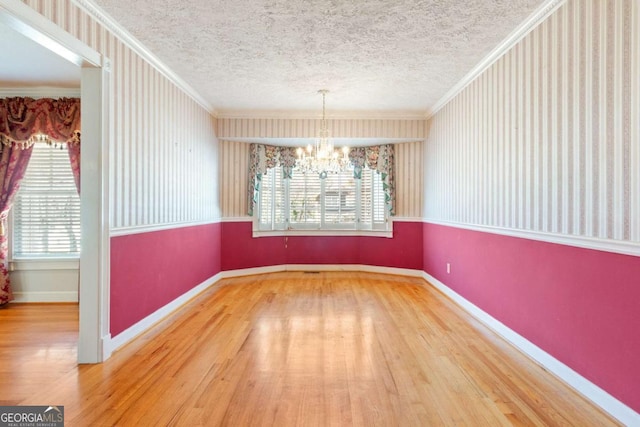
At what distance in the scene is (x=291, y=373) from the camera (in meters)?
2.65

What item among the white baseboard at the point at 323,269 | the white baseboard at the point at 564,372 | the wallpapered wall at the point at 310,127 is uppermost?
the wallpapered wall at the point at 310,127

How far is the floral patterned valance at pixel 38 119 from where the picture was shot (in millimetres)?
4270

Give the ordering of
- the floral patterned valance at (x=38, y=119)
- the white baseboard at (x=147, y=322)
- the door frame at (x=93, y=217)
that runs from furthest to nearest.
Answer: the floral patterned valance at (x=38, y=119) < the white baseboard at (x=147, y=322) < the door frame at (x=93, y=217)

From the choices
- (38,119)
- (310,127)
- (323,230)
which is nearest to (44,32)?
(38,119)

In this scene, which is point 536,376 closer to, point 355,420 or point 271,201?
point 355,420

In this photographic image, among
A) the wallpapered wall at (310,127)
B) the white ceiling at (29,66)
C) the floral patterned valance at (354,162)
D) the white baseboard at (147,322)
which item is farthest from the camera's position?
the floral patterned valance at (354,162)

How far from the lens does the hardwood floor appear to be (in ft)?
6.95

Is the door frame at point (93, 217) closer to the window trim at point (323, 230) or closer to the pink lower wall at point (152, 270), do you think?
the pink lower wall at point (152, 270)

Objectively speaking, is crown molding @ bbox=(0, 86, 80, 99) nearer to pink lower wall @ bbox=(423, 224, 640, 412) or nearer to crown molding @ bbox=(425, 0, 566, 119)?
crown molding @ bbox=(425, 0, 566, 119)

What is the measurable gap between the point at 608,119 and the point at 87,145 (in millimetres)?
3886

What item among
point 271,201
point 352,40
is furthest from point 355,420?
point 271,201

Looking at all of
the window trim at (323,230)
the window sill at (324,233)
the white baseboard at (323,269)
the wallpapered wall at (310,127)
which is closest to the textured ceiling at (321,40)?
the wallpapered wall at (310,127)

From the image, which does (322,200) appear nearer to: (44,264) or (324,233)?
(324,233)

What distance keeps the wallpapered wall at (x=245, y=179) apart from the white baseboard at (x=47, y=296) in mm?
2582
